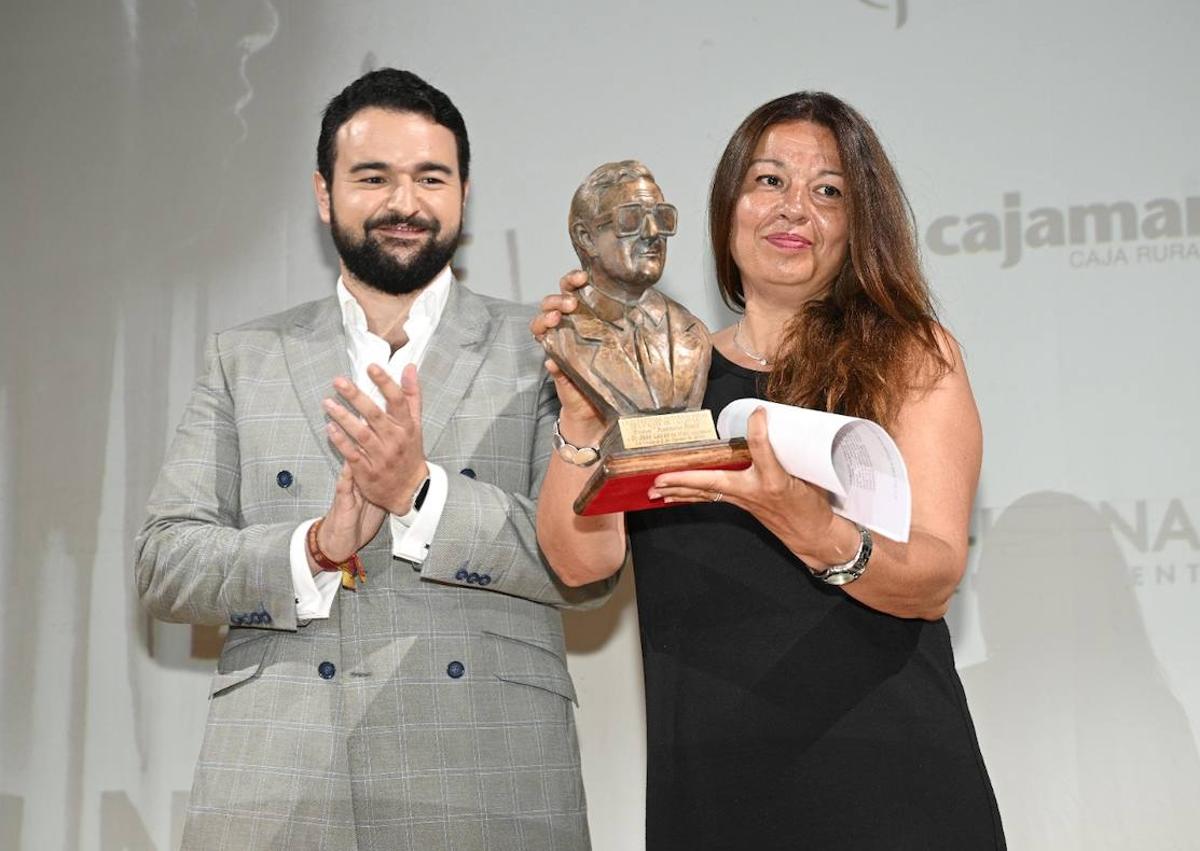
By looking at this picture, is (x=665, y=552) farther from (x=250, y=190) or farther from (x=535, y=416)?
(x=250, y=190)

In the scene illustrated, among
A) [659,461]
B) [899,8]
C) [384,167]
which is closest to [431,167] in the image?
[384,167]

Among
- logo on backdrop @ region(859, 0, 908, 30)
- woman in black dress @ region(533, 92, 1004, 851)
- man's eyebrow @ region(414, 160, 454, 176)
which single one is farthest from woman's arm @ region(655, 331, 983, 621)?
logo on backdrop @ region(859, 0, 908, 30)

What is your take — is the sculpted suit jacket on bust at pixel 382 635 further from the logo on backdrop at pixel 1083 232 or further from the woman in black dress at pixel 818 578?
the logo on backdrop at pixel 1083 232

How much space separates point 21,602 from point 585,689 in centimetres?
157

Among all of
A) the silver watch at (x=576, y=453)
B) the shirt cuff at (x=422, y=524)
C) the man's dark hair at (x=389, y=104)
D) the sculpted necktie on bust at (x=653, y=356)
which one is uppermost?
the man's dark hair at (x=389, y=104)

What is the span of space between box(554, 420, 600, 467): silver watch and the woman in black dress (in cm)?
2

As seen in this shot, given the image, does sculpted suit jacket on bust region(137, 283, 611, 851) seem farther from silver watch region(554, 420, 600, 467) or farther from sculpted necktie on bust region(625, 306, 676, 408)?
sculpted necktie on bust region(625, 306, 676, 408)

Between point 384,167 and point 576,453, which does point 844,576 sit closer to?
point 576,453

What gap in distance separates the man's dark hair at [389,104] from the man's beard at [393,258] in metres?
0.15

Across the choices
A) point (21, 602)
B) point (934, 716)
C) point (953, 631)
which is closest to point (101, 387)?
point (21, 602)

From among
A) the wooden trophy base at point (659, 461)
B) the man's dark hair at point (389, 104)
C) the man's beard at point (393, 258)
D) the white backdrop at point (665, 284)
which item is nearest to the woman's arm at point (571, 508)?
the wooden trophy base at point (659, 461)

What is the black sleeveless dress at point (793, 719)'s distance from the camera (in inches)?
78.0

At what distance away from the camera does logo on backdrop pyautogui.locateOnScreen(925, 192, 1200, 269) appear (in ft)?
11.5

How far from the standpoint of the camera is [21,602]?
3.79 meters
